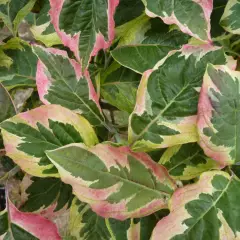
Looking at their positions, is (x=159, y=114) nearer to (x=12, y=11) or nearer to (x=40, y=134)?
(x=40, y=134)

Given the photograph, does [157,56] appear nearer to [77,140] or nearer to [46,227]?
[77,140]

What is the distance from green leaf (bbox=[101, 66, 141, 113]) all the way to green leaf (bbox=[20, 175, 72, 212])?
7.4 inches

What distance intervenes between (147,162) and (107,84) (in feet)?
0.70

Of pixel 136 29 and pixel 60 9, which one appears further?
pixel 136 29

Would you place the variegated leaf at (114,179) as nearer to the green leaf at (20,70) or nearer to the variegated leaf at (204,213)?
the variegated leaf at (204,213)

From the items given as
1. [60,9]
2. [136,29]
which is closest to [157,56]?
[136,29]

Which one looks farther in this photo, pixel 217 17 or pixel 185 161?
pixel 217 17

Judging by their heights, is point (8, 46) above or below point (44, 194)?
above

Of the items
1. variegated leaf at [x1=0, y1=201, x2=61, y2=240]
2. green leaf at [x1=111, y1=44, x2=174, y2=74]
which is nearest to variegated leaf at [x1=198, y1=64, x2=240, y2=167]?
green leaf at [x1=111, y1=44, x2=174, y2=74]

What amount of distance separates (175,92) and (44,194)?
336 mm

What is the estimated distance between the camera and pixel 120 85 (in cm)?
77

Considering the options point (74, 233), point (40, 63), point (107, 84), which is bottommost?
point (74, 233)

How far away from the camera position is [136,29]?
74cm

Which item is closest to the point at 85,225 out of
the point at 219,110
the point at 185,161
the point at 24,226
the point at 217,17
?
the point at 24,226
